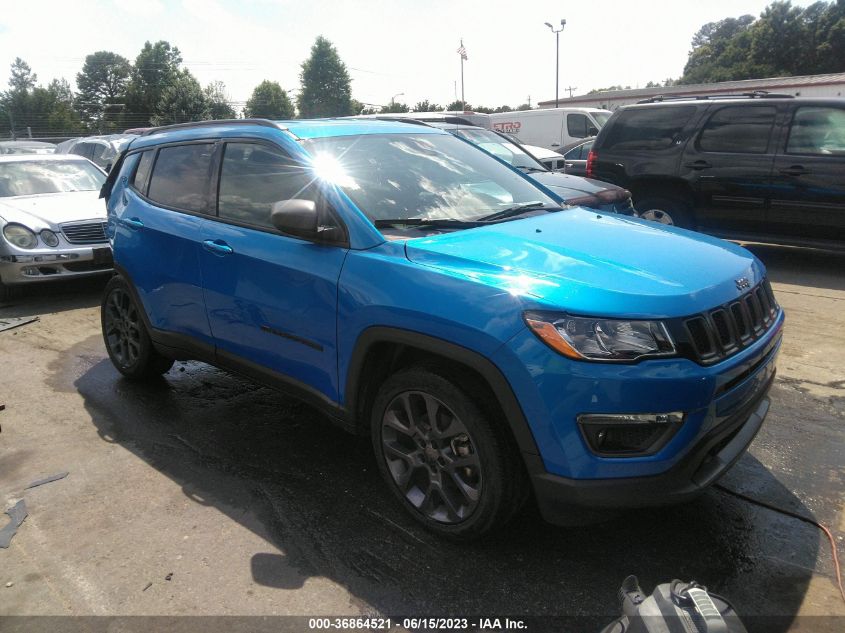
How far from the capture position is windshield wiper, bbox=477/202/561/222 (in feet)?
10.7

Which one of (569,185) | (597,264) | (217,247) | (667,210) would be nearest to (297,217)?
(217,247)

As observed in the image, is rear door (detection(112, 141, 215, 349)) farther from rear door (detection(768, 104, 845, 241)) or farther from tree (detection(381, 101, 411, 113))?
tree (detection(381, 101, 411, 113))

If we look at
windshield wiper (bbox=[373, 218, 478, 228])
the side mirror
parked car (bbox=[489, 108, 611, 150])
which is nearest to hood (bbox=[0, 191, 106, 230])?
the side mirror

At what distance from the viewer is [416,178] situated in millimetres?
3416

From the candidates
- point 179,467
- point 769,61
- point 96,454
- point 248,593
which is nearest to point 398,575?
point 248,593

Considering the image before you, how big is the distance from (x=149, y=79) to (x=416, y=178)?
339ft

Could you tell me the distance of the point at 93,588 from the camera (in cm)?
262

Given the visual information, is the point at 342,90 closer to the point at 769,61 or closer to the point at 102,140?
the point at 769,61

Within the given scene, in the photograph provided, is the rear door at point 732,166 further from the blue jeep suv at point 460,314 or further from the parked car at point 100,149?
the parked car at point 100,149

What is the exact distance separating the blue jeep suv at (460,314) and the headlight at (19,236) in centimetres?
398

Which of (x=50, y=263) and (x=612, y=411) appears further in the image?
(x=50, y=263)

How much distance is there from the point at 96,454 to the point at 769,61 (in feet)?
250

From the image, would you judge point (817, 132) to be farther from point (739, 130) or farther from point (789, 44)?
point (789, 44)

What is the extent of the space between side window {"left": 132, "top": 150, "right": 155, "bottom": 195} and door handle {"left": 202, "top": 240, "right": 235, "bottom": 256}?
1121 mm
